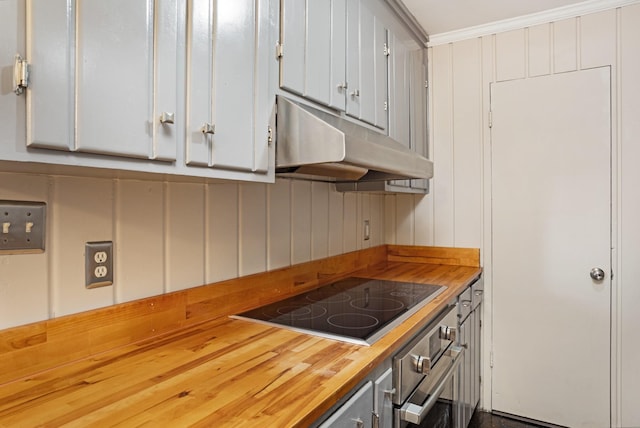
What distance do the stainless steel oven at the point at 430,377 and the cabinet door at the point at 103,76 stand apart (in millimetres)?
917

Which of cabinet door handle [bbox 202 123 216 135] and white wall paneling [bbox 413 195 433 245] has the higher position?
cabinet door handle [bbox 202 123 216 135]

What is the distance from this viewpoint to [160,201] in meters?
1.18

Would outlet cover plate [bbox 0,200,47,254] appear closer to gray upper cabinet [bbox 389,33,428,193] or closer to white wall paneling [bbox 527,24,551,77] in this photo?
gray upper cabinet [bbox 389,33,428,193]

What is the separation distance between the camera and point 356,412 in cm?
94

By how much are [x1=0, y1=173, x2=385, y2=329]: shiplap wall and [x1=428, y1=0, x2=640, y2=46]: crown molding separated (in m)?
1.48

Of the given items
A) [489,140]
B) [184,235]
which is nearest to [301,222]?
[184,235]

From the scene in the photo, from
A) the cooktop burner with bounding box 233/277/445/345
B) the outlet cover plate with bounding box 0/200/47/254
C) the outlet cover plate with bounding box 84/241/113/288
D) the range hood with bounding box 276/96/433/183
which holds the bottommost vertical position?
the cooktop burner with bounding box 233/277/445/345

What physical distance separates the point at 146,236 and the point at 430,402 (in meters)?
1.10

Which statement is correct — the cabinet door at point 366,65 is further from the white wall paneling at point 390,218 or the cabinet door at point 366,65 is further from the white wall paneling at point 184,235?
the white wall paneling at point 390,218

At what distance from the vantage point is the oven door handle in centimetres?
117

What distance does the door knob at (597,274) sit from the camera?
214 centimetres

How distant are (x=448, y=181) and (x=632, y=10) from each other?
127 centimetres

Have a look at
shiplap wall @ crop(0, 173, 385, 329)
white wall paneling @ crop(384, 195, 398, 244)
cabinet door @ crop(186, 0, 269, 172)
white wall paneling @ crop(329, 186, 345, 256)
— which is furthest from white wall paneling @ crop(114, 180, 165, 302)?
white wall paneling @ crop(384, 195, 398, 244)

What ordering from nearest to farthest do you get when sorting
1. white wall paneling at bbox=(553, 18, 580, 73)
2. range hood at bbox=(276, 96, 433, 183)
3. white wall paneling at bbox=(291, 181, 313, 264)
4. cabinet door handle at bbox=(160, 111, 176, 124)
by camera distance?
cabinet door handle at bbox=(160, 111, 176, 124) < range hood at bbox=(276, 96, 433, 183) < white wall paneling at bbox=(291, 181, 313, 264) < white wall paneling at bbox=(553, 18, 580, 73)
